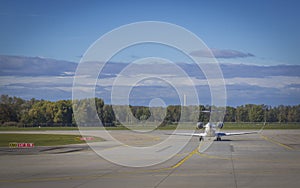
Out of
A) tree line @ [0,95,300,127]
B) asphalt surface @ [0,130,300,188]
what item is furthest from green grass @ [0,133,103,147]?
asphalt surface @ [0,130,300,188]

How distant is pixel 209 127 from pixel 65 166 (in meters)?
29.8

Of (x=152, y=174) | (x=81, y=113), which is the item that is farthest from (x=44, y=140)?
(x=81, y=113)

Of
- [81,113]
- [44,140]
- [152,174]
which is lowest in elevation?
[152,174]

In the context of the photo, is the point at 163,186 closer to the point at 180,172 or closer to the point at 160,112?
the point at 180,172

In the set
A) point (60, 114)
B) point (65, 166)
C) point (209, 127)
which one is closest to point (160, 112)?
point (209, 127)

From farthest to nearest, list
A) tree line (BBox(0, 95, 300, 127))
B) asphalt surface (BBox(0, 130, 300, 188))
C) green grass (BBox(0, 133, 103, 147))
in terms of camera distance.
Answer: tree line (BBox(0, 95, 300, 127)) → green grass (BBox(0, 133, 103, 147)) → asphalt surface (BBox(0, 130, 300, 188))

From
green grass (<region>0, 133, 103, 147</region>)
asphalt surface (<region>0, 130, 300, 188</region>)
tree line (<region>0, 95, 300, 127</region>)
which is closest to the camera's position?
asphalt surface (<region>0, 130, 300, 188</region>)

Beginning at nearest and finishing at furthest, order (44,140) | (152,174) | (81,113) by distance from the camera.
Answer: (152,174), (44,140), (81,113)

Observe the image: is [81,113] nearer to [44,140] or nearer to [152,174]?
[44,140]

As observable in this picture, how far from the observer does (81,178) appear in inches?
752

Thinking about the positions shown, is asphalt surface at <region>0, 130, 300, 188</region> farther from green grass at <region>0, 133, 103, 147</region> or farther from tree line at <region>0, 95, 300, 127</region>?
tree line at <region>0, 95, 300, 127</region>

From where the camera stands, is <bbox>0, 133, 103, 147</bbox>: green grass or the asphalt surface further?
<bbox>0, 133, 103, 147</bbox>: green grass

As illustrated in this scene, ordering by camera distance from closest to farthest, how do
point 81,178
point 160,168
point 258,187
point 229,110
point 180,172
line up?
point 258,187
point 81,178
point 180,172
point 160,168
point 229,110

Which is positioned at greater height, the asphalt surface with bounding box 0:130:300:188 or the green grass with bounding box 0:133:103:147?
the green grass with bounding box 0:133:103:147
